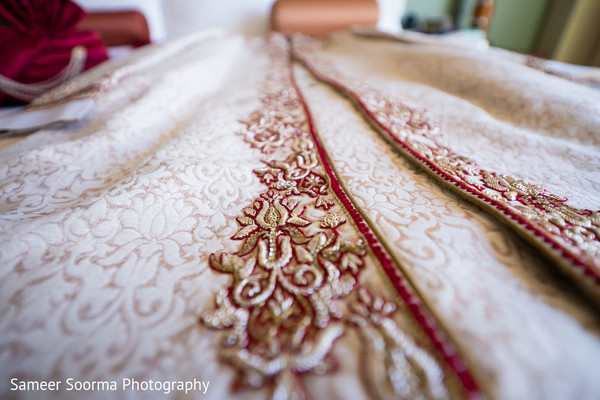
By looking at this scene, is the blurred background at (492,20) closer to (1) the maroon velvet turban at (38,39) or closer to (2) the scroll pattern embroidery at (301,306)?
(1) the maroon velvet turban at (38,39)

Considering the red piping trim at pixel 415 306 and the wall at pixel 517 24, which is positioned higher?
the wall at pixel 517 24

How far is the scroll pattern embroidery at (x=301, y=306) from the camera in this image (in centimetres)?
23

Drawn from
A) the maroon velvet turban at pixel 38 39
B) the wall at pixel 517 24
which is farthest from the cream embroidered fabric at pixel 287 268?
the wall at pixel 517 24

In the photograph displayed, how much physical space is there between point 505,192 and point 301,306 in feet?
1.24

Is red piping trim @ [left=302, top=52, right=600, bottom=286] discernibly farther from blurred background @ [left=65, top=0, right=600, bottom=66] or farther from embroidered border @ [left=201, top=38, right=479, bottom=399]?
blurred background @ [left=65, top=0, right=600, bottom=66]

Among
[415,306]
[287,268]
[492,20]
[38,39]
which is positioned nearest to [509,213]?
[415,306]

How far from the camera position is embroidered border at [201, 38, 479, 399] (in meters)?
0.23

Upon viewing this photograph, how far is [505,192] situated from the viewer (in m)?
0.41

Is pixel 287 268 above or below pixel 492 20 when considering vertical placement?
below

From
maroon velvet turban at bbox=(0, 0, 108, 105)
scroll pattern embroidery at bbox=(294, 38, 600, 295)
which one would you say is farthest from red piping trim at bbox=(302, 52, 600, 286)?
maroon velvet turban at bbox=(0, 0, 108, 105)

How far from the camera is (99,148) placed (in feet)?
1.89

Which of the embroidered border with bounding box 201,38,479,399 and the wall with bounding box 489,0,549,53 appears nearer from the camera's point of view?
the embroidered border with bounding box 201,38,479,399

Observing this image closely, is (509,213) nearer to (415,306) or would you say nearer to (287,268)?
(415,306)

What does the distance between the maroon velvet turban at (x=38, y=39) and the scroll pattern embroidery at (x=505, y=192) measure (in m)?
1.22
